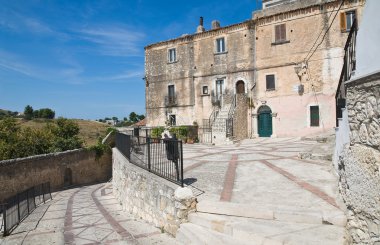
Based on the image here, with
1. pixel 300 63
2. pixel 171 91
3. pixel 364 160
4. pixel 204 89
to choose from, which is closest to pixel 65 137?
pixel 171 91

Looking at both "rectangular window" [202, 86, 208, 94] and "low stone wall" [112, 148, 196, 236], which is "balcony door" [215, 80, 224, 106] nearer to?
"rectangular window" [202, 86, 208, 94]

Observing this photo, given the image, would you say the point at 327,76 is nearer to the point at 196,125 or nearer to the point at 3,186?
the point at 196,125

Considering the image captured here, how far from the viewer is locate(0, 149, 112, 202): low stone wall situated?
17.0 metres

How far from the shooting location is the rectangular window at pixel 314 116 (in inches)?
813

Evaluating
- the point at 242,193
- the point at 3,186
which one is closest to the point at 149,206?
the point at 242,193

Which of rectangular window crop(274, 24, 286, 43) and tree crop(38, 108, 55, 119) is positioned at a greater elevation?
rectangular window crop(274, 24, 286, 43)

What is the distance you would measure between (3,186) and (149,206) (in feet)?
45.6

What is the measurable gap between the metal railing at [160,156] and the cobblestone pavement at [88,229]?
137 cm

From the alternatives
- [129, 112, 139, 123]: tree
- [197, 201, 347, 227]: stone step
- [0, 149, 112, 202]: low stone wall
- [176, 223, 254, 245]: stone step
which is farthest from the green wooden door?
[129, 112, 139, 123]: tree

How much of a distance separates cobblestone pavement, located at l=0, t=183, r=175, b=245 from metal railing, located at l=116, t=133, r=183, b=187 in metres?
1.37

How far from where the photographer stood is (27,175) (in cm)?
1822

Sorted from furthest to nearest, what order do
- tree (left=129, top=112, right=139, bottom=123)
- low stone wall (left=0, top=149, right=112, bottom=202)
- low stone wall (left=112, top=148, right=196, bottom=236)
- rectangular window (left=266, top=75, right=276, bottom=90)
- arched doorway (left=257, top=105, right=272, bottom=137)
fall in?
tree (left=129, top=112, right=139, bottom=123) → arched doorway (left=257, top=105, right=272, bottom=137) → rectangular window (left=266, top=75, right=276, bottom=90) → low stone wall (left=0, top=149, right=112, bottom=202) → low stone wall (left=112, top=148, right=196, bottom=236)

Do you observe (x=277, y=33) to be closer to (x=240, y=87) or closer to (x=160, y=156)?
(x=240, y=87)

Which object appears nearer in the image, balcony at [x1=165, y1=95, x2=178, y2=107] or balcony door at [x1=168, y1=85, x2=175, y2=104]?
balcony at [x1=165, y1=95, x2=178, y2=107]
